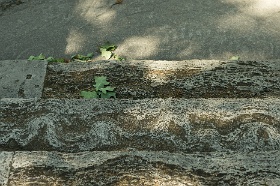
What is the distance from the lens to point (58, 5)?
4.20 m

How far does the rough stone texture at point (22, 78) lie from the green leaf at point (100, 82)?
35 cm

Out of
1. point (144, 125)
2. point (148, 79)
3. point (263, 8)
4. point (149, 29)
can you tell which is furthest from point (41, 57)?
point (263, 8)

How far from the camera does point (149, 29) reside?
12.4 feet

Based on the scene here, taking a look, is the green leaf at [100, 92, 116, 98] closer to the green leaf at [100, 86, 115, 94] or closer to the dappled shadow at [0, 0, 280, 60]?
the green leaf at [100, 86, 115, 94]

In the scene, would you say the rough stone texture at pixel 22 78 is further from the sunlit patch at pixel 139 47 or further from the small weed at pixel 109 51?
the sunlit patch at pixel 139 47

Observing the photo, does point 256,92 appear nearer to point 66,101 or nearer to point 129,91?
point 129,91

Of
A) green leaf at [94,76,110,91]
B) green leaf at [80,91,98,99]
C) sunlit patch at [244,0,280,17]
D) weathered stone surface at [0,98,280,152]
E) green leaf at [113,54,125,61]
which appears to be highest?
sunlit patch at [244,0,280,17]

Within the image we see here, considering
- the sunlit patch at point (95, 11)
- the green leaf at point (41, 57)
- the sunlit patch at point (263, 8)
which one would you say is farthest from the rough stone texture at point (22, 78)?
the sunlit patch at point (263, 8)

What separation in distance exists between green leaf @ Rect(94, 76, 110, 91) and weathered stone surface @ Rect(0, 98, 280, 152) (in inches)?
13.7

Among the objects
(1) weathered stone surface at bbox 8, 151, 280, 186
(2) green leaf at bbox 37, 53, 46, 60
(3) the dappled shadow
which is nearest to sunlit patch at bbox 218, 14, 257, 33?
(3) the dappled shadow

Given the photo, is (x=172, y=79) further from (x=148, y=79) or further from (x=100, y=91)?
(x=100, y=91)

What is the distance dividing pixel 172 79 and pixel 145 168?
914 millimetres

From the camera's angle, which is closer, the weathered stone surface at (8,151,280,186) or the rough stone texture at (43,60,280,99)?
the weathered stone surface at (8,151,280,186)

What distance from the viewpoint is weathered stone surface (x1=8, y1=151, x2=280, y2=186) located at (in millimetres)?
1633
